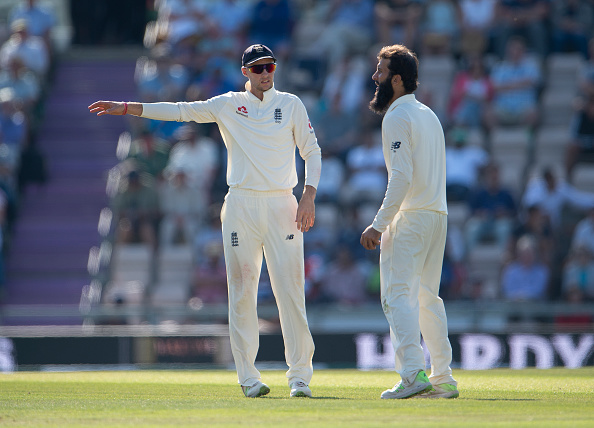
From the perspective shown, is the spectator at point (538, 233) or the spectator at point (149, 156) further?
the spectator at point (149, 156)

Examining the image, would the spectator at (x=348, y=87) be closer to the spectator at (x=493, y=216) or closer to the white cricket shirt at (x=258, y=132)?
the spectator at (x=493, y=216)

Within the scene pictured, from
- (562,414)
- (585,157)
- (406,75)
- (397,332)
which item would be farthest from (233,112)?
(585,157)

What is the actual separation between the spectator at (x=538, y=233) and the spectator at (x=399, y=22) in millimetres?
4322

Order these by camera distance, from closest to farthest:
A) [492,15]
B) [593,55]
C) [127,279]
Answer: [127,279] < [593,55] < [492,15]

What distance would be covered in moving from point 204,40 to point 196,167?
331 centimetres

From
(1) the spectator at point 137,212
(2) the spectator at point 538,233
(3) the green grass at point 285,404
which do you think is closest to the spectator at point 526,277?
(2) the spectator at point 538,233

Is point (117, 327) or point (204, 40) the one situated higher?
point (204, 40)

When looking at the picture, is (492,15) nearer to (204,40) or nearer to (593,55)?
(593,55)

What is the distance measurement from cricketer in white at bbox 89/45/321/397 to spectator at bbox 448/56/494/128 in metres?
8.75

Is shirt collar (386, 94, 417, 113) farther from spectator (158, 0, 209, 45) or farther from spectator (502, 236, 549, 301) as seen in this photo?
spectator (158, 0, 209, 45)

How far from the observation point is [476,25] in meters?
17.2

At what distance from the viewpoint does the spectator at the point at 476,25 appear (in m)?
17.2

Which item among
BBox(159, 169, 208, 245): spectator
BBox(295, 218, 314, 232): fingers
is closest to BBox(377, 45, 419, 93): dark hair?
BBox(295, 218, 314, 232): fingers

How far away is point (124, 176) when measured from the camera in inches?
620
